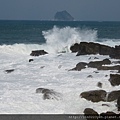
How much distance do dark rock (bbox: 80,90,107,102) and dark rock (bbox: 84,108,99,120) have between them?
150 cm

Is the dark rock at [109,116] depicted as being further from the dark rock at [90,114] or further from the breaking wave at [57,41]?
the breaking wave at [57,41]

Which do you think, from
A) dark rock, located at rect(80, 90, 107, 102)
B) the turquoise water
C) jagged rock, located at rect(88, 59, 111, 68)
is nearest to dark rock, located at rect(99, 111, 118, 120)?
dark rock, located at rect(80, 90, 107, 102)

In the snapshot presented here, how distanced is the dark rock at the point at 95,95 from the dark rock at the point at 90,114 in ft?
4.91

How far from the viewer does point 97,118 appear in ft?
34.3

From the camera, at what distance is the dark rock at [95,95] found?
12.6m

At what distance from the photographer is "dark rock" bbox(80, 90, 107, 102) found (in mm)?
12644

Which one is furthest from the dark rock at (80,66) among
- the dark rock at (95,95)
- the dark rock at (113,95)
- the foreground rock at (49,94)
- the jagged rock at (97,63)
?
the dark rock at (113,95)

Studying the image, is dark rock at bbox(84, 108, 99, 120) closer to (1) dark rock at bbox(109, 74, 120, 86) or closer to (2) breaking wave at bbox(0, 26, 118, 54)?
(1) dark rock at bbox(109, 74, 120, 86)

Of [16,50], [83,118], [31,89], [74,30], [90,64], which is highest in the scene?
[74,30]

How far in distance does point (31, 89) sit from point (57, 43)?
20.3 metres

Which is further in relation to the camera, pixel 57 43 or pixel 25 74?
pixel 57 43

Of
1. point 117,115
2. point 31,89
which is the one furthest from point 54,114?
point 31,89

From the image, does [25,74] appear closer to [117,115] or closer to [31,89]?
[31,89]

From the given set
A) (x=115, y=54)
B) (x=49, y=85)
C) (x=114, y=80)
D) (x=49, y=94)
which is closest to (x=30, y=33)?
(x=115, y=54)
